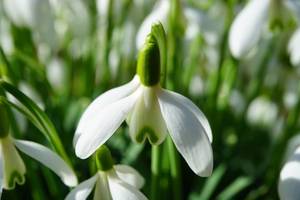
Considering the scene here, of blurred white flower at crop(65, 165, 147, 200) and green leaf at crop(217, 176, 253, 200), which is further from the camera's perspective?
green leaf at crop(217, 176, 253, 200)

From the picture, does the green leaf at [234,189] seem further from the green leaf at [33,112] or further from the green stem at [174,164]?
the green leaf at [33,112]

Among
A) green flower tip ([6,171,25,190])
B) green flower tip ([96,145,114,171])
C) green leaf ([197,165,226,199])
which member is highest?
green flower tip ([96,145,114,171])

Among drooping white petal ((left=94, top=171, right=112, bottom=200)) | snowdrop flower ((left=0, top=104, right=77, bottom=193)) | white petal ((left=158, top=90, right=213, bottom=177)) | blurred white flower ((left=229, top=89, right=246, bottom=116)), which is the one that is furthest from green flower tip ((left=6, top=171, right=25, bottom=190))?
blurred white flower ((left=229, top=89, right=246, bottom=116))

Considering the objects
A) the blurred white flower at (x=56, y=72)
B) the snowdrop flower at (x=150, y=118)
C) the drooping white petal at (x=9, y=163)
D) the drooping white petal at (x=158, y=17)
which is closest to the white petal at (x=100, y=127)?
the snowdrop flower at (x=150, y=118)

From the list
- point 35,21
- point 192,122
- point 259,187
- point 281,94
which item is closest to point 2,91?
point 192,122

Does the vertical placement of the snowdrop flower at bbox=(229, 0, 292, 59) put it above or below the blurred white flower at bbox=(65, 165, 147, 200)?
above

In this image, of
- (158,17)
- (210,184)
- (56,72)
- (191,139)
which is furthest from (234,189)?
(56,72)

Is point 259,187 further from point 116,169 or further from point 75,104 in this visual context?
point 116,169

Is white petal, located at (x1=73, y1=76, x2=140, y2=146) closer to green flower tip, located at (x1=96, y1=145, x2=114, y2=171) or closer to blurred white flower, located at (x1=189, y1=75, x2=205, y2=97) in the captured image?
green flower tip, located at (x1=96, y1=145, x2=114, y2=171)
